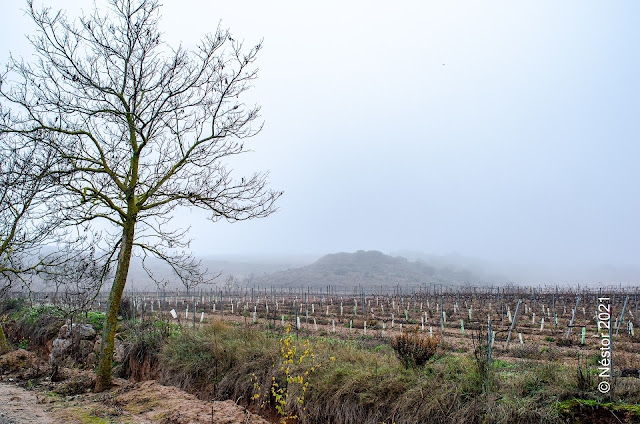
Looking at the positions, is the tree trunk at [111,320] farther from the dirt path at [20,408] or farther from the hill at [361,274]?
the hill at [361,274]

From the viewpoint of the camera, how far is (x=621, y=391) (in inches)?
207

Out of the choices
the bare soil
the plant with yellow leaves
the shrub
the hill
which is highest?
the shrub

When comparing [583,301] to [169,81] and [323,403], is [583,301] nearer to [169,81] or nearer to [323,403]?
[323,403]

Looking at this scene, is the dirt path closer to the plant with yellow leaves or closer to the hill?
the plant with yellow leaves

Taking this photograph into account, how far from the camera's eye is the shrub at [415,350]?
7.18 meters

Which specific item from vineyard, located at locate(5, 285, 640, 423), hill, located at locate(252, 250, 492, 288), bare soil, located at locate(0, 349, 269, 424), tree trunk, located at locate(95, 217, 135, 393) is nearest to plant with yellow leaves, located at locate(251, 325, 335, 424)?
vineyard, located at locate(5, 285, 640, 423)

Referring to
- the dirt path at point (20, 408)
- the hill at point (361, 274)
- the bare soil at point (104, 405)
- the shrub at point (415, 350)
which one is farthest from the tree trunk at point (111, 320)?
→ the hill at point (361, 274)

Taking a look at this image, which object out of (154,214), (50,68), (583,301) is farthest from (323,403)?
(583,301)

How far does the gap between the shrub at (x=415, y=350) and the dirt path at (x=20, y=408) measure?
620cm

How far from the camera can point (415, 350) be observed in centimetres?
726

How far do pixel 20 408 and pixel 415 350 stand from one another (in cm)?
749

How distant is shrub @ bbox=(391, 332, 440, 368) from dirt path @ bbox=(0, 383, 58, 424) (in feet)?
20.3

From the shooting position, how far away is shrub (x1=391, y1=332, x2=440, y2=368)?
7.18 metres

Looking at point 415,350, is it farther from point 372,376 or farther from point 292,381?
point 292,381
